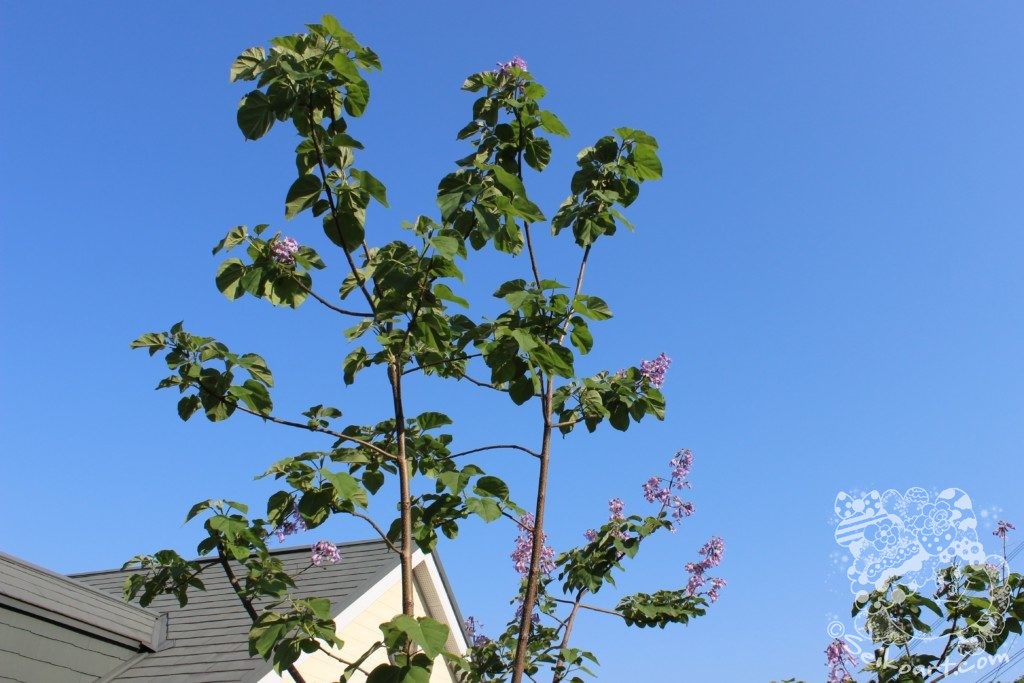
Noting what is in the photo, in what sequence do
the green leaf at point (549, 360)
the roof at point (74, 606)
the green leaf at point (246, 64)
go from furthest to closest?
1. the roof at point (74, 606)
2. the green leaf at point (549, 360)
3. the green leaf at point (246, 64)

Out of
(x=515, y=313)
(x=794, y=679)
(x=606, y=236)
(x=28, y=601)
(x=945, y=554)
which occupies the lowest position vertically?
(x=794, y=679)

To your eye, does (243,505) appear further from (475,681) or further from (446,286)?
(475,681)

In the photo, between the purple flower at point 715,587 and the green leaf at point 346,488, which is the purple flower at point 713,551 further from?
the green leaf at point 346,488

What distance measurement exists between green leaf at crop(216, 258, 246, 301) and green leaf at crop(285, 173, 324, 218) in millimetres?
277

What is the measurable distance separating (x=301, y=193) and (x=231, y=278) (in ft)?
1.26

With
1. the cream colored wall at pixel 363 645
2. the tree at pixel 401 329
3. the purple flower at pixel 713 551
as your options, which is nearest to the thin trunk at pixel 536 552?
the tree at pixel 401 329

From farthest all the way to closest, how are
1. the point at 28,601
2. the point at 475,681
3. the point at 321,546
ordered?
the point at 28,601
the point at 475,681
the point at 321,546

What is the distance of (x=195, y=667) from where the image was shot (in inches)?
271

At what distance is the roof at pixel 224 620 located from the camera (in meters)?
6.73

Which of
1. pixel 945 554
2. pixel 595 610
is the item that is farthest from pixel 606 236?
pixel 945 554

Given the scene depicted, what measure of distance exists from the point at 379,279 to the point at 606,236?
0.93 meters

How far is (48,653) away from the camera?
670cm

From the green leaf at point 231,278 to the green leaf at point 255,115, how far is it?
43cm

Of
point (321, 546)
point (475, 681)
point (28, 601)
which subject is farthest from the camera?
point (28, 601)
